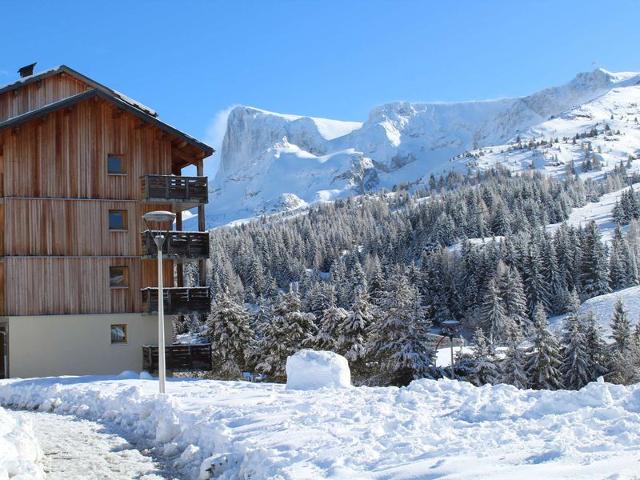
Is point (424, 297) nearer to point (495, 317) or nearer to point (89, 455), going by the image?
point (495, 317)

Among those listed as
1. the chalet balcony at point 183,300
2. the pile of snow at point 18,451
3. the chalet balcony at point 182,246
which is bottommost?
the pile of snow at point 18,451

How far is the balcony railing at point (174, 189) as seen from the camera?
32.8 meters

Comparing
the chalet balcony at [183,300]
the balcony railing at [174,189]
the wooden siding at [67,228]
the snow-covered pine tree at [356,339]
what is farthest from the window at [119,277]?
the snow-covered pine tree at [356,339]

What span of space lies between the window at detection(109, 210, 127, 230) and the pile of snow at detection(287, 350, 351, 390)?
15.3m

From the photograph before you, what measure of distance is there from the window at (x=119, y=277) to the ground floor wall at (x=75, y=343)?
1.34 m

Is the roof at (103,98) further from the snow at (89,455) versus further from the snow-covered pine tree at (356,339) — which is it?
the snow-covered pine tree at (356,339)

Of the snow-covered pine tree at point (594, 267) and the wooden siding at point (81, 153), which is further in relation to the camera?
the snow-covered pine tree at point (594, 267)

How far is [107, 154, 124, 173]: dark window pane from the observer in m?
33.4

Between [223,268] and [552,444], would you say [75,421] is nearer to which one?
[552,444]

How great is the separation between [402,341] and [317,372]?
32584mm

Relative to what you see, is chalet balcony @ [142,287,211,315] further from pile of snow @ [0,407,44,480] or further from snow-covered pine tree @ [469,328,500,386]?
snow-covered pine tree @ [469,328,500,386]

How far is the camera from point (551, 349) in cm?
5762

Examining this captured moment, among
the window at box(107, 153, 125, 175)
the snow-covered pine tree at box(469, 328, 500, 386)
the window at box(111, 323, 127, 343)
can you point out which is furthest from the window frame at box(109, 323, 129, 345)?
the snow-covered pine tree at box(469, 328, 500, 386)

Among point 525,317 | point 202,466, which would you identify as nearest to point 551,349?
point 202,466
